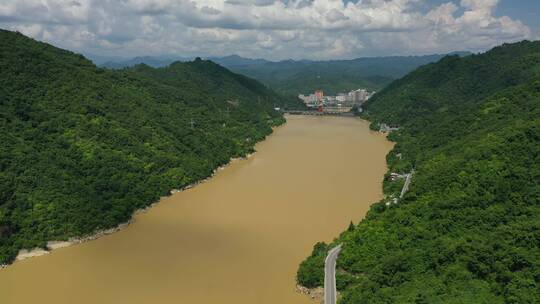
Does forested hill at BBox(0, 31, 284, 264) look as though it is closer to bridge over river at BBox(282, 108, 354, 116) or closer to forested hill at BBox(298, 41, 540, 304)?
forested hill at BBox(298, 41, 540, 304)

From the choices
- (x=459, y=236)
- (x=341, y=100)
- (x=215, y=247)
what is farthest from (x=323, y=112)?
(x=459, y=236)

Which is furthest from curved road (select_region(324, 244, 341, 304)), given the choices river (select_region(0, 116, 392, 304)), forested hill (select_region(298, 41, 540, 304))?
river (select_region(0, 116, 392, 304))

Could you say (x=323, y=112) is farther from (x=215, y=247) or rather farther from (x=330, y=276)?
(x=330, y=276)

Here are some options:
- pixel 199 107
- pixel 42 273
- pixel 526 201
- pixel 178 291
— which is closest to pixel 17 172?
pixel 42 273

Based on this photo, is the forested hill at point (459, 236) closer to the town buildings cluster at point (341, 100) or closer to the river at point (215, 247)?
the river at point (215, 247)

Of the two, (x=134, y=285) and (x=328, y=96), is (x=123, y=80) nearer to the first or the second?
(x=134, y=285)
